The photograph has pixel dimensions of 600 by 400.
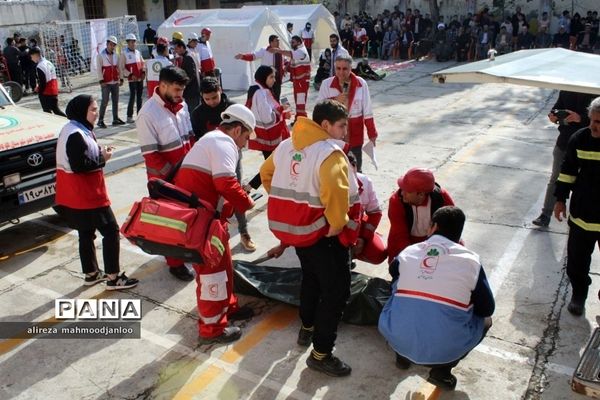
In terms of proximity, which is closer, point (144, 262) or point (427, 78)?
point (144, 262)

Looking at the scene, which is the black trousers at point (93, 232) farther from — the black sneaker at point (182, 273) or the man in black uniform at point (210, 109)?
the man in black uniform at point (210, 109)

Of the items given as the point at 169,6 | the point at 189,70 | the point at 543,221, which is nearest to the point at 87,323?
the point at 543,221

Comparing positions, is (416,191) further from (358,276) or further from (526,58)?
(526,58)

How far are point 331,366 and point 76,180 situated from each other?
270cm

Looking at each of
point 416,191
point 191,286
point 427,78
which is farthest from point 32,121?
point 427,78

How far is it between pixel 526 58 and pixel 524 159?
16.5 feet

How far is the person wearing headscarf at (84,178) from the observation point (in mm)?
4605

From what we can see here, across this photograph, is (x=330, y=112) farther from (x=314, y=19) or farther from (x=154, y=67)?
(x=314, y=19)

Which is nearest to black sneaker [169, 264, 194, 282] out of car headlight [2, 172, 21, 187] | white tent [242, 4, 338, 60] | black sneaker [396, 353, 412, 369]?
car headlight [2, 172, 21, 187]

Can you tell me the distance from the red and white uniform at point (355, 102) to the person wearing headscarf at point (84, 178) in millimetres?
3012

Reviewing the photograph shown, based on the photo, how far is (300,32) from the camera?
65.1 ft

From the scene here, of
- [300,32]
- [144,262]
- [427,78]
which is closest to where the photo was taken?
[144,262]

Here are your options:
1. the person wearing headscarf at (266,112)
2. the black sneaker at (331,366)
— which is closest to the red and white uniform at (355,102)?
the person wearing headscarf at (266,112)

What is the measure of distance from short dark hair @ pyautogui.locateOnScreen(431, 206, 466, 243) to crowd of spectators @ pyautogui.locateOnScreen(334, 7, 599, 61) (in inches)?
770
